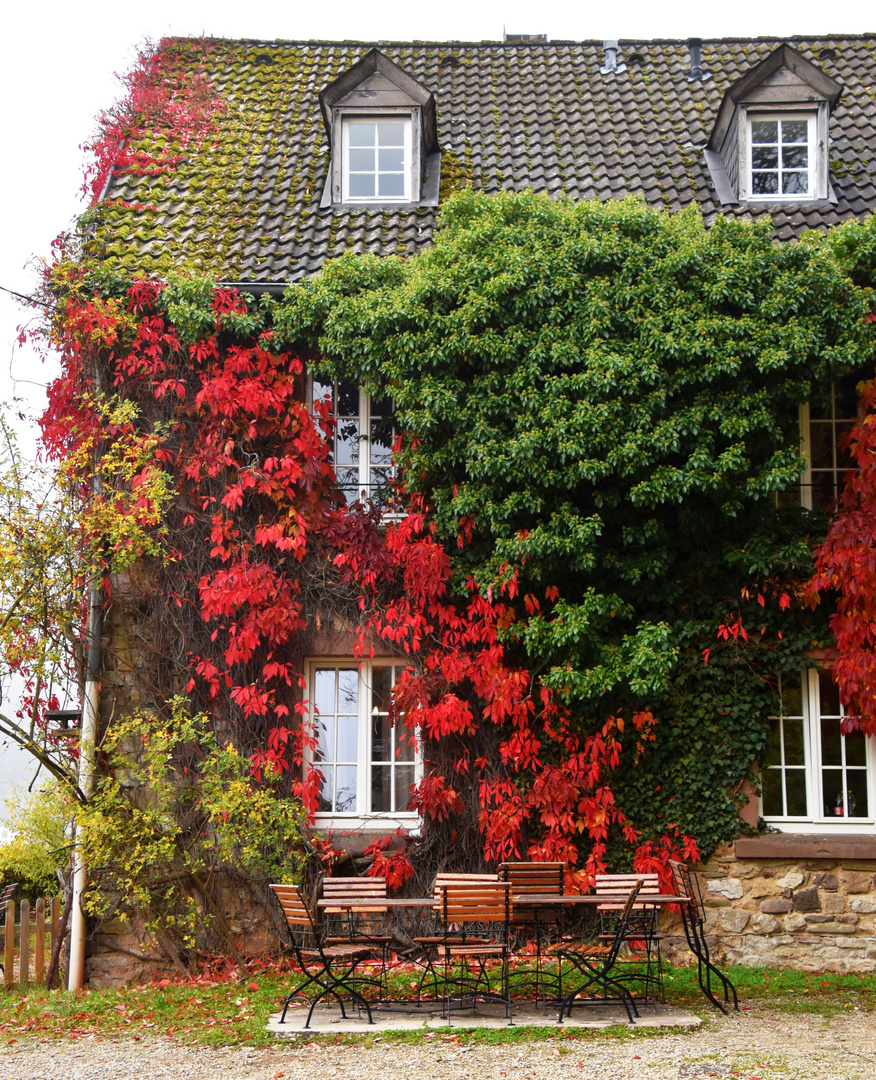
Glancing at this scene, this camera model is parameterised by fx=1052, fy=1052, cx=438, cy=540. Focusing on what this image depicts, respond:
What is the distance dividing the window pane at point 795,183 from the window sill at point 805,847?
716 cm

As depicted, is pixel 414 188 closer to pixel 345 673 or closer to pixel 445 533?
pixel 445 533

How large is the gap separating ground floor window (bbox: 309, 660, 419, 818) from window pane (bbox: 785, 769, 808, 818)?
11.9ft

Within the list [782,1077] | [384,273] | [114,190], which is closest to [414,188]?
[384,273]

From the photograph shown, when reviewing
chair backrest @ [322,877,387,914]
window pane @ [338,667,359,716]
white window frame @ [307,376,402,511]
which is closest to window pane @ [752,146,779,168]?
white window frame @ [307,376,402,511]

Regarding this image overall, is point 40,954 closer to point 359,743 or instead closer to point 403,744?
point 359,743

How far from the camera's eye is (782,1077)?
6238 millimetres

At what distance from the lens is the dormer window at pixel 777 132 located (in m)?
12.0

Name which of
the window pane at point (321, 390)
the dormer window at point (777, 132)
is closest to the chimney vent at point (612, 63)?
the dormer window at point (777, 132)

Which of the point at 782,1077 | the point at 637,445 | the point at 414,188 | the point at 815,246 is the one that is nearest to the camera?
the point at 782,1077

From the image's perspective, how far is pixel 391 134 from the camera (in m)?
12.6

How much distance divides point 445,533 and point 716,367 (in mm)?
2914

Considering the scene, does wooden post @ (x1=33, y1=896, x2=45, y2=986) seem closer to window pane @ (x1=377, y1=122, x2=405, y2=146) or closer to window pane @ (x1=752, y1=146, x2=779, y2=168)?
window pane @ (x1=377, y1=122, x2=405, y2=146)

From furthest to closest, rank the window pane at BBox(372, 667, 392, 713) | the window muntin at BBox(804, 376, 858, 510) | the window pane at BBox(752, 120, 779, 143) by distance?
the window pane at BBox(752, 120, 779, 143) < the window pane at BBox(372, 667, 392, 713) < the window muntin at BBox(804, 376, 858, 510)

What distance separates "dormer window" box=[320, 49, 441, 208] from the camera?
12391 mm
